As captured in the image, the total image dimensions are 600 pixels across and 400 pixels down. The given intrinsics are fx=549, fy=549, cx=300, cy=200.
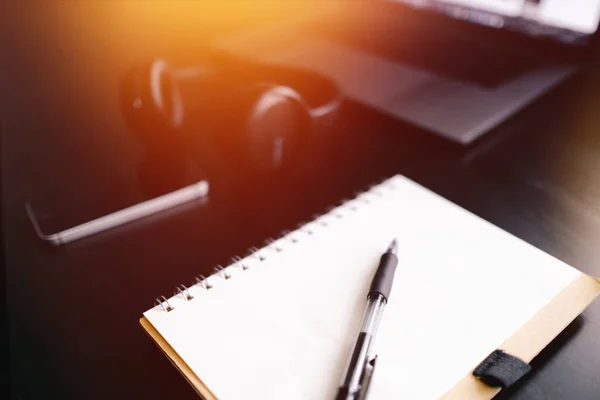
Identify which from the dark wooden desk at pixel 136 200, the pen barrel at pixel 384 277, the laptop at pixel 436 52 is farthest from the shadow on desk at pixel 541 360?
the laptop at pixel 436 52

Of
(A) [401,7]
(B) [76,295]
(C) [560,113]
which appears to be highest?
(A) [401,7]

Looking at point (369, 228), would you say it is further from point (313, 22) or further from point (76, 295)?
point (313, 22)

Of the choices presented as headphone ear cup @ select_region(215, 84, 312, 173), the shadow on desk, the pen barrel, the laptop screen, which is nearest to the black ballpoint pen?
the pen barrel

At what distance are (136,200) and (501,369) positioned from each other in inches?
15.6

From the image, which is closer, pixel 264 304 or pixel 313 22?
pixel 264 304

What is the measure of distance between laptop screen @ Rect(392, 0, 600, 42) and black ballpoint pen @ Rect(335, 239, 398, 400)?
1.29 ft

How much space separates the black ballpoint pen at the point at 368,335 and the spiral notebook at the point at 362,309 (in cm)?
1

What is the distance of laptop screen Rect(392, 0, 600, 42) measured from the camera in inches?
26.1

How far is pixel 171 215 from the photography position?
0.58 metres

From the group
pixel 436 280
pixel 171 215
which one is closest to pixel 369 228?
pixel 436 280

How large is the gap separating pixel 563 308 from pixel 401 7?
49 cm

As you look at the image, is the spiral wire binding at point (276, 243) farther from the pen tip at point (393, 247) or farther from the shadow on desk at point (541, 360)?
the shadow on desk at point (541, 360)

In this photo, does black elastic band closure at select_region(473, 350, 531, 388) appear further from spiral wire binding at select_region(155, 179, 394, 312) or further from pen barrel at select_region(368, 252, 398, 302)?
spiral wire binding at select_region(155, 179, 394, 312)

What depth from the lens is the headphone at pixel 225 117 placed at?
2.00 ft
